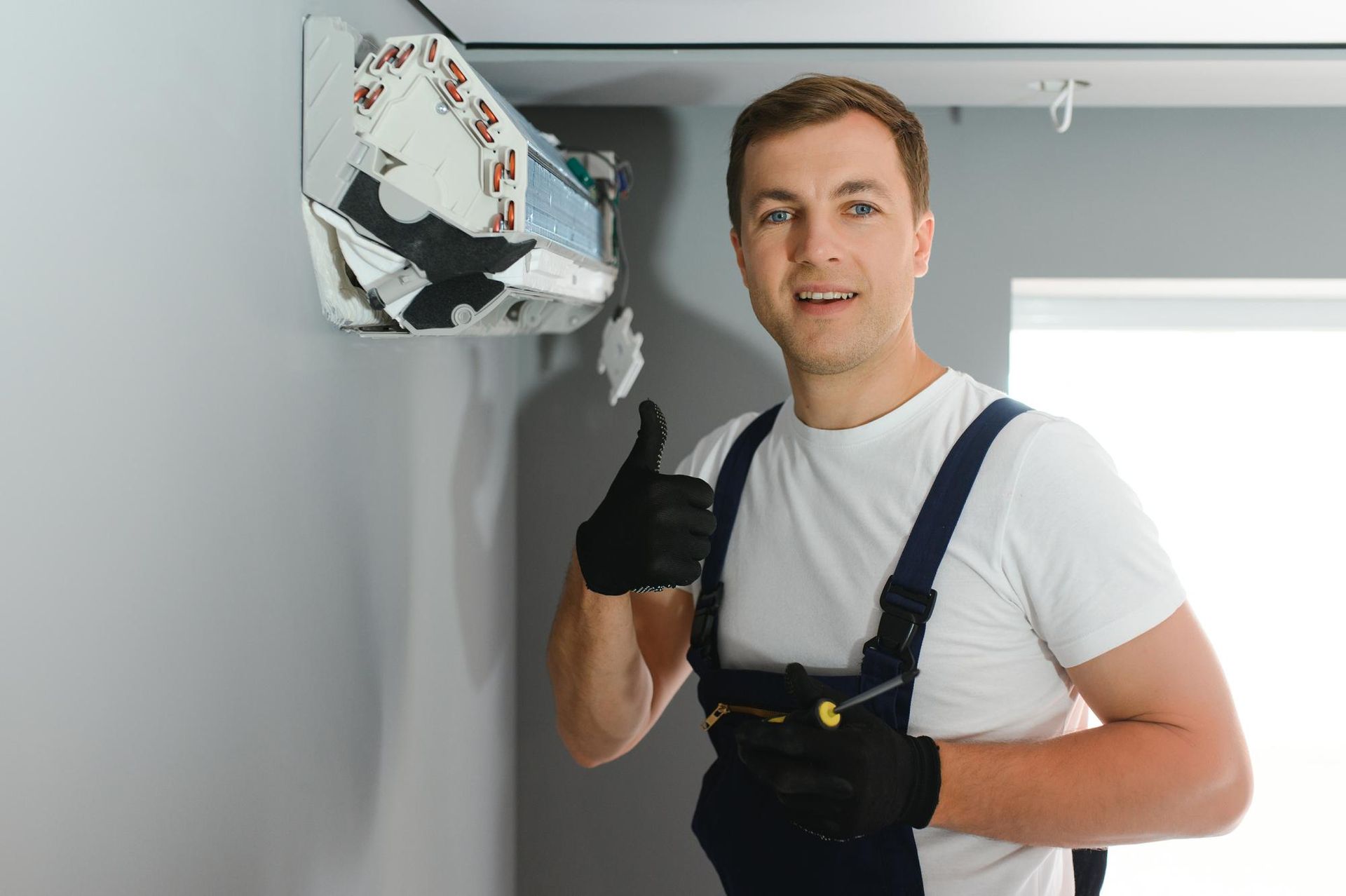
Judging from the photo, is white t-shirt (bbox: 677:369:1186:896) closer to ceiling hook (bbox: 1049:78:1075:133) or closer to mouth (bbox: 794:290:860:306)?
mouth (bbox: 794:290:860:306)

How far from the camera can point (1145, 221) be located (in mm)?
1920

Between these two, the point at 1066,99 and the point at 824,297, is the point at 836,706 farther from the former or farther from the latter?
the point at 1066,99

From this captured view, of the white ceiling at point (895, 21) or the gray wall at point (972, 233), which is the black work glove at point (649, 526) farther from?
the gray wall at point (972, 233)

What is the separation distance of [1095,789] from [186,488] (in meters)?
0.91

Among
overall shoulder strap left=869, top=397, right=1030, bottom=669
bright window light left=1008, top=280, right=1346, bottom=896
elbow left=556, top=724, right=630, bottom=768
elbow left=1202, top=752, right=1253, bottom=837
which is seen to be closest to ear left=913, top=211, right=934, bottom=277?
overall shoulder strap left=869, top=397, right=1030, bottom=669

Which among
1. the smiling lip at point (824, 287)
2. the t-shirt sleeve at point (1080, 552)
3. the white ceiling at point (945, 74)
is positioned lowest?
the t-shirt sleeve at point (1080, 552)

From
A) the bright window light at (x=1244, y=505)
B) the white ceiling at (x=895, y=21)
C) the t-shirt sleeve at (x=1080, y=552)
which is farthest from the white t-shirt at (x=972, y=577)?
the bright window light at (x=1244, y=505)

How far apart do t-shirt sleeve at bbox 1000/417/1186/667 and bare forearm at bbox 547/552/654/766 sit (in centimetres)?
49

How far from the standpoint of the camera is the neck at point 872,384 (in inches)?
46.1

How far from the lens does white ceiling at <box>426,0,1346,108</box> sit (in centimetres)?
134

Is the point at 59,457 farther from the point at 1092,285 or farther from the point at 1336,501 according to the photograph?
the point at 1336,501

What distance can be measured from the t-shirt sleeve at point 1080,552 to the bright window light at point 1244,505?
4.15ft

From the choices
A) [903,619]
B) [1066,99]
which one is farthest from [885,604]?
[1066,99]

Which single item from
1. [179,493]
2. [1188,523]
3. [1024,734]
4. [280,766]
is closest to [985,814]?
[1024,734]
